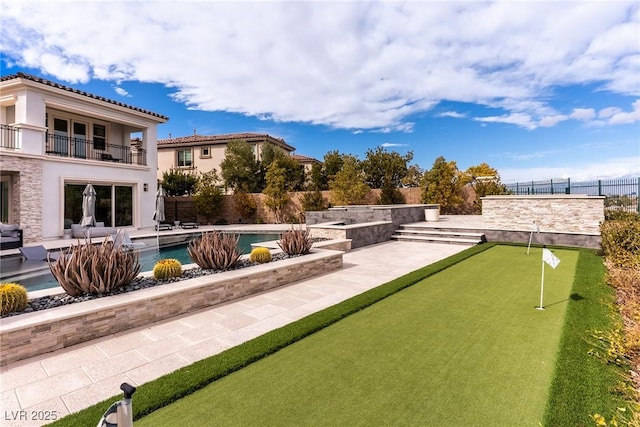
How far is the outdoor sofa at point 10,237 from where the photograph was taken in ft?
38.9

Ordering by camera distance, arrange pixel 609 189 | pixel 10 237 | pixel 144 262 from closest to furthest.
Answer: pixel 144 262 < pixel 10 237 < pixel 609 189

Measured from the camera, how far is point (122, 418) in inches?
59.0

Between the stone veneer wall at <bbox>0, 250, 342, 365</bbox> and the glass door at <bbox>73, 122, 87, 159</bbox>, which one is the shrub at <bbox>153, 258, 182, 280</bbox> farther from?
the glass door at <bbox>73, 122, 87, 159</bbox>

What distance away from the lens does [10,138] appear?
14.2 m

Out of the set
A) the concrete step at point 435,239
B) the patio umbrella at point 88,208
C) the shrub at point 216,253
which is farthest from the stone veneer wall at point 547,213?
the patio umbrella at point 88,208

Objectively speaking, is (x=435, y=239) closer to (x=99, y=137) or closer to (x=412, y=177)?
(x=412, y=177)

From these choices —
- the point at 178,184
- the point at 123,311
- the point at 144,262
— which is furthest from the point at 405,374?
the point at 178,184

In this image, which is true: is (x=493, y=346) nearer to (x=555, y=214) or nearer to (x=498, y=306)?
(x=498, y=306)

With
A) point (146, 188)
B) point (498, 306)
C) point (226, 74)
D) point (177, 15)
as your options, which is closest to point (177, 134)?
point (146, 188)

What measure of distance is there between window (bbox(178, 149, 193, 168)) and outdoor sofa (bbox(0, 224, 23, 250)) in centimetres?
2106

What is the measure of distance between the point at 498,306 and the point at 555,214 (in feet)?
30.4

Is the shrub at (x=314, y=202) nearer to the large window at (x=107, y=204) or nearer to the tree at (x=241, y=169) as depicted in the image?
the tree at (x=241, y=169)

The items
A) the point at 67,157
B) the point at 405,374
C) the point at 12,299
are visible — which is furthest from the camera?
the point at 67,157

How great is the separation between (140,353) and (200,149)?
103 feet
